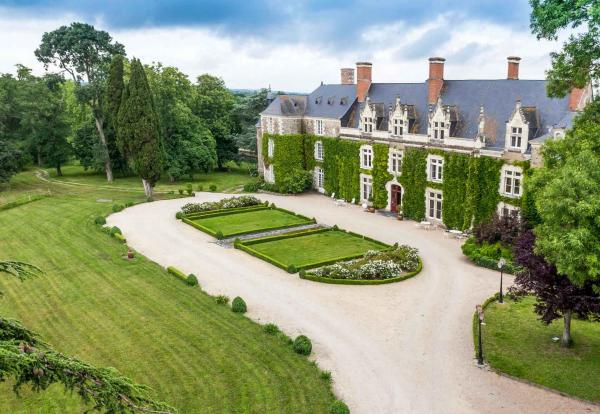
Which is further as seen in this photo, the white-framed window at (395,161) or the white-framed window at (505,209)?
the white-framed window at (395,161)

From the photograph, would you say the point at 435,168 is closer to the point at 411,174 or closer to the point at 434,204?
the point at 411,174

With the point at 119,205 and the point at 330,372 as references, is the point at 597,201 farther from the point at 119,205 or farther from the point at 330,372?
the point at 119,205

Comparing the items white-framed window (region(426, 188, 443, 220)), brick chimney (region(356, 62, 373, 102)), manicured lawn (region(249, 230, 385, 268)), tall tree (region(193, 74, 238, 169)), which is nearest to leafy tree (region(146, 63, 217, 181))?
tall tree (region(193, 74, 238, 169))

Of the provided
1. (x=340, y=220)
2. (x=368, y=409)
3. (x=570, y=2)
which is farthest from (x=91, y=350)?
(x=340, y=220)

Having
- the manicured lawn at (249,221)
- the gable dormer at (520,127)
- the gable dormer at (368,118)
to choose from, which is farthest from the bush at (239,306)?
the gable dormer at (368,118)

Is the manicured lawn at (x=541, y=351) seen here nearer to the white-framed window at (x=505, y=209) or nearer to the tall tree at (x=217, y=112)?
the white-framed window at (x=505, y=209)

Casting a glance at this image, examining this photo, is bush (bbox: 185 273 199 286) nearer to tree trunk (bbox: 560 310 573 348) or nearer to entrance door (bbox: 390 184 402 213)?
tree trunk (bbox: 560 310 573 348)
